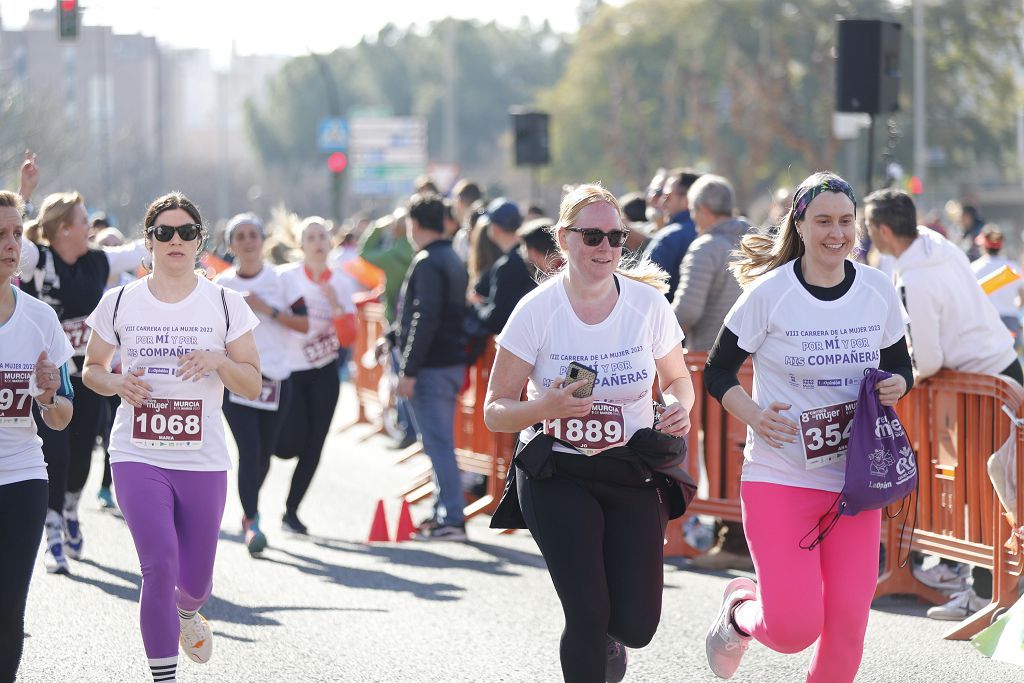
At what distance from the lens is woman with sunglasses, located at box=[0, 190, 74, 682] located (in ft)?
17.5

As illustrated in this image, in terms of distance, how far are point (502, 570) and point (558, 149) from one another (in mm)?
63857

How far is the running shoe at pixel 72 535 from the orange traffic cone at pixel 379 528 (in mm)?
1798

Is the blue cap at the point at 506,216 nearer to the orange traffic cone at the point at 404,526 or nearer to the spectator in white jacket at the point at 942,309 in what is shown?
the orange traffic cone at the point at 404,526

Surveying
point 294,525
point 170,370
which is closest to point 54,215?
point 294,525

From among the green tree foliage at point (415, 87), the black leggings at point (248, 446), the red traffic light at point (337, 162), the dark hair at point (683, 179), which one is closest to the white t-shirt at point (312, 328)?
the black leggings at point (248, 446)

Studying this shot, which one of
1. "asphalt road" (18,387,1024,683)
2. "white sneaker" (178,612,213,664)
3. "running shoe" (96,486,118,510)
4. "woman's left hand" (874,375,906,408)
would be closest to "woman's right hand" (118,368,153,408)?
"white sneaker" (178,612,213,664)

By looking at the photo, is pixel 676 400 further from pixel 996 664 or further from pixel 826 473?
pixel 996 664

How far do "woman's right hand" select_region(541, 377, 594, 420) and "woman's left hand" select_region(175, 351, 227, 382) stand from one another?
61.6 inches

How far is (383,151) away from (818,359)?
45581 millimetres

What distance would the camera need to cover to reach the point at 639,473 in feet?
17.6

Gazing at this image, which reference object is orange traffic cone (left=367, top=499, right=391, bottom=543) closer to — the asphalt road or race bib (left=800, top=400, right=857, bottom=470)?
the asphalt road

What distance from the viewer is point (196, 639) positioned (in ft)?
20.9

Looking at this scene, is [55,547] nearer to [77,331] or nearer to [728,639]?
[77,331]

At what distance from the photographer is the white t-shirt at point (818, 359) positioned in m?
5.41
